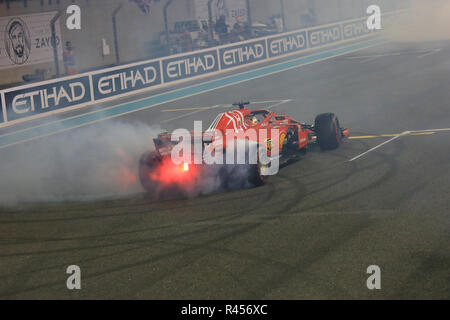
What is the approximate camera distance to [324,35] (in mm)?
37656

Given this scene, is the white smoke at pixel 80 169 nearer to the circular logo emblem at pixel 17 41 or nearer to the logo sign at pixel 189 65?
the logo sign at pixel 189 65

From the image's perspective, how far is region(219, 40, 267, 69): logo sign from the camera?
31.3 meters

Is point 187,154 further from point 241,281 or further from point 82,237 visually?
point 241,281

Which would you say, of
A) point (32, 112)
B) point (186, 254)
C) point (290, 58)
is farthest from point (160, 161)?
point (290, 58)

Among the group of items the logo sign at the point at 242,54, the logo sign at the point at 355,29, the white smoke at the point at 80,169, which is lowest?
the white smoke at the point at 80,169

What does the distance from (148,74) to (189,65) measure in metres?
2.47

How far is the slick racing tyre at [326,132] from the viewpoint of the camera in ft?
Result: 47.6

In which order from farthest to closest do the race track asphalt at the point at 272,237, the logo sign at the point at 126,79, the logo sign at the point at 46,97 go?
the logo sign at the point at 126,79 → the logo sign at the point at 46,97 → the race track asphalt at the point at 272,237

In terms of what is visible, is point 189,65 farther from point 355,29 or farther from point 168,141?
point 168,141

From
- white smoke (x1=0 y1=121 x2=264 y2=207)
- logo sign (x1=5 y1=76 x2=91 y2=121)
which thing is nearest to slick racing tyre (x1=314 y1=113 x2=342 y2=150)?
white smoke (x1=0 y1=121 x2=264 y2=207)

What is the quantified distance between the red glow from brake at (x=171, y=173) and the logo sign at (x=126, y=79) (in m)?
14.2

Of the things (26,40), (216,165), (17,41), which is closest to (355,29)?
(26,40)

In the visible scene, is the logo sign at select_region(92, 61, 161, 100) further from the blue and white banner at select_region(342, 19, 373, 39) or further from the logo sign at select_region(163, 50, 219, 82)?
the blue and white banner at select_region(342, 19, 373, 39)

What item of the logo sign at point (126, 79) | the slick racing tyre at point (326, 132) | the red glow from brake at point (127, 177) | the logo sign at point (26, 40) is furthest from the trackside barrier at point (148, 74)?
the slick racing tyre at point (326, 132)
